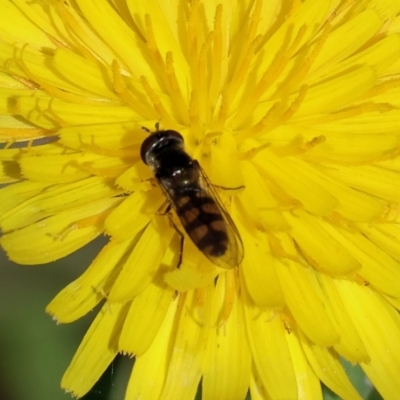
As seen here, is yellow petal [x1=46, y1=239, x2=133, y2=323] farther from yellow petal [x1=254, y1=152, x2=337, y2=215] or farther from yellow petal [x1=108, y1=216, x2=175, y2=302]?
yellow petal [x1=254, y1=152, x2=337, y2=215]

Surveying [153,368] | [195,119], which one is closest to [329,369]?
[153,368]

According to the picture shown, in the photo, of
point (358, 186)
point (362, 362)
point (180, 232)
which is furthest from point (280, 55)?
point (362, 362)

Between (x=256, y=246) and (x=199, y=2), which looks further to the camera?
(x=199, y=2)

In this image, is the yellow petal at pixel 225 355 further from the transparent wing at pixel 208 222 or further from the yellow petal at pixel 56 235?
the yellow petal at pixel 56 235

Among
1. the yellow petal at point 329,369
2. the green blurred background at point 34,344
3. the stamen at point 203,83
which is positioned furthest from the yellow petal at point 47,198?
the green blurred background at point 34,344

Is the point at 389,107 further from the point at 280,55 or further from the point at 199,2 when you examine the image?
the point at 199,2

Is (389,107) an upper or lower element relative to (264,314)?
upper


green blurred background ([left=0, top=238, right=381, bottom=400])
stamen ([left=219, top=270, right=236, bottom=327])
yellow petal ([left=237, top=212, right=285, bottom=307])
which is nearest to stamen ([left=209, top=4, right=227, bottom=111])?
yellow petal ([left=237, top=212, right=285, bottom=307])
